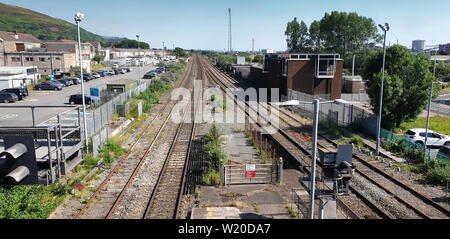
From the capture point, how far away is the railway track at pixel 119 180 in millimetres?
11897

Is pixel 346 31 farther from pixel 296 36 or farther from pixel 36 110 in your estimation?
pixel 36 110

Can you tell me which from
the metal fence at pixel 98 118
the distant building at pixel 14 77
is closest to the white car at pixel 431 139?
the metal fence at pixel 98 118

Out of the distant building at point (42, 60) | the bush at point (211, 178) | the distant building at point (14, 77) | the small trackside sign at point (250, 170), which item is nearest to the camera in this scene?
the small trackside sign at point (250, 170)

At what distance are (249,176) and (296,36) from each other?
90596 millimetres

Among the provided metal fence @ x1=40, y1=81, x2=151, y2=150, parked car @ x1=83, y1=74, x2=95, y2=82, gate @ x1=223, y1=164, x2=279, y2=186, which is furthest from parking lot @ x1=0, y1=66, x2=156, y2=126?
gate @ x1=223, y1=164, x2=279, y2=186

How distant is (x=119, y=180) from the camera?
49.1ft

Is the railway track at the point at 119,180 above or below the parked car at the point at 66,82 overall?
below

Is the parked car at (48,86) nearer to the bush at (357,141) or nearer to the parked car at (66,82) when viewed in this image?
the parked car at (66,82)

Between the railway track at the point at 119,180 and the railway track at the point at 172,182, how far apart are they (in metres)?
1.29

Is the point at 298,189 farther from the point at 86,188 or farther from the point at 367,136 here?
the point at 367,136

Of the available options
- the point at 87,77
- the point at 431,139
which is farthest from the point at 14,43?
the point at 431,139
